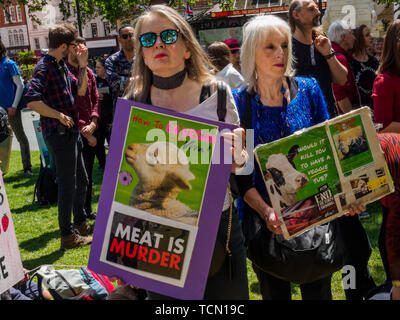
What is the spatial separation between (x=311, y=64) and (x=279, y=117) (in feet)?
4.66

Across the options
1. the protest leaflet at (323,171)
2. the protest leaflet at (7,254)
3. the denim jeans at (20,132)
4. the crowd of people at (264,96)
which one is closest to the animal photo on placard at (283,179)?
the protest leaflet at (323,171)

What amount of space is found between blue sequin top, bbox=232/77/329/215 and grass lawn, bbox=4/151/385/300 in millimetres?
1562

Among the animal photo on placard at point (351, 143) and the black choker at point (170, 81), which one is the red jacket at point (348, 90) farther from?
the black choker at point (170, 81)

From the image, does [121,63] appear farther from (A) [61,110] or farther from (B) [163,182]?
(B) [163,182]

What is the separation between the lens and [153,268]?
6.10 feet

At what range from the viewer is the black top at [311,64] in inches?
140

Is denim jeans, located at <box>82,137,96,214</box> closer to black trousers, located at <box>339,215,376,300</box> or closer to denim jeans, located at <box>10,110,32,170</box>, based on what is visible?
denim jeans, located at <box>10,110,32,170</box>

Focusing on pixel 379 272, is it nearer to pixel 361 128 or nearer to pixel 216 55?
pixel 361 128

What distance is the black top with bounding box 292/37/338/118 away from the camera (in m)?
3.56

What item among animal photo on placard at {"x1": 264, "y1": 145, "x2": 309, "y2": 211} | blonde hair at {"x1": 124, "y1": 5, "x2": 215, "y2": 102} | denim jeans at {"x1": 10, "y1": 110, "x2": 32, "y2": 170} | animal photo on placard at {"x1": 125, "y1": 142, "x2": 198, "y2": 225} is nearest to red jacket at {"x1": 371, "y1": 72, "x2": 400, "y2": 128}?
animal photo on placard at {"x1": 264, "y1": 145, "x2": 309, "y2": 211}

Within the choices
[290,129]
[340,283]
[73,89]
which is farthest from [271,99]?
[73,89]

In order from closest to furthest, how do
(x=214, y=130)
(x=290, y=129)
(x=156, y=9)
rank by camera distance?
(x=214, y=130) → (x=156, y=9) → (x=290, y=129)
